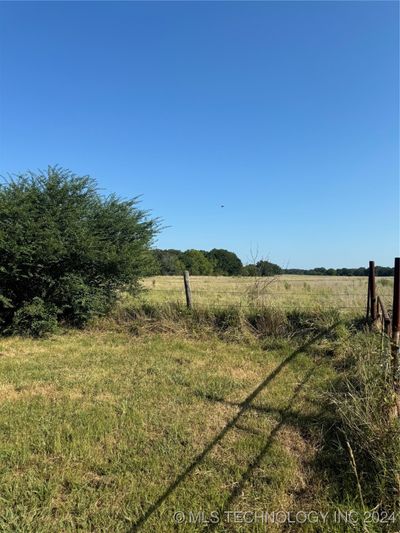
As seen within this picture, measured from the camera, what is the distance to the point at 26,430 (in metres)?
4.23

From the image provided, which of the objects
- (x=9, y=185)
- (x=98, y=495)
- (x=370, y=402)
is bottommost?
(x=98, y=495)

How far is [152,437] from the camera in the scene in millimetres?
4117

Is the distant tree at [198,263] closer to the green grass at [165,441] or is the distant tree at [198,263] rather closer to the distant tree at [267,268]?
the distant tree at [267,268]

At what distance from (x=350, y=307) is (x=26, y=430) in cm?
686

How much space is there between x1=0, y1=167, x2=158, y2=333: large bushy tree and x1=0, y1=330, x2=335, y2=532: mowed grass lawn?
2.51 metres

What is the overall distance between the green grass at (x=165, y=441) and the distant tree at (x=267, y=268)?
3016mm

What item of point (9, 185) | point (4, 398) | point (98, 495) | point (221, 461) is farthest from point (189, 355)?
point (9, 185)

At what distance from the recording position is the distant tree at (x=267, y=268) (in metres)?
9.94

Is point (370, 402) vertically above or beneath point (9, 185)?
beneath

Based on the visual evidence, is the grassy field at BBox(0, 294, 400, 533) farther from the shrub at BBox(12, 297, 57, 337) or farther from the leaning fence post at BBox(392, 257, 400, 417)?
the shrub at BBox(12, 297, 57, 337)

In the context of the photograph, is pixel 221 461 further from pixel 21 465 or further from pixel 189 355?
pixel 189 355

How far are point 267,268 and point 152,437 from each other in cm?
646

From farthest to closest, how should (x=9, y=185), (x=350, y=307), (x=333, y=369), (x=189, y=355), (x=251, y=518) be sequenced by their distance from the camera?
(x=9, y=185), (x=350, y=307), (x=189, y=355), (x=333, y=369), (x=251, y=518)

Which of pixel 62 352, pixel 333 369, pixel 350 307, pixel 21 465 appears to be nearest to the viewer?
pixel 21 465
